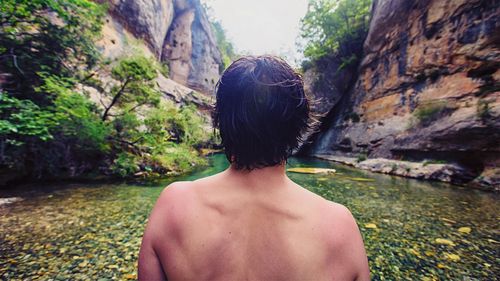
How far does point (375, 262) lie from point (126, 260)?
289 centimetres

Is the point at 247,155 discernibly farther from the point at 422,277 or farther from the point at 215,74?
the point at 215,74

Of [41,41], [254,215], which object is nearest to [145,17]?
[41,41]

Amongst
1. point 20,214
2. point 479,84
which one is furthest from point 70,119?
point 479,84

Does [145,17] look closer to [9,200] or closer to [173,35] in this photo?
[173,35]

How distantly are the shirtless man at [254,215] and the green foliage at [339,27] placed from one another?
1908 cm

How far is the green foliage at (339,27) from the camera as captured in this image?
16.9 meters

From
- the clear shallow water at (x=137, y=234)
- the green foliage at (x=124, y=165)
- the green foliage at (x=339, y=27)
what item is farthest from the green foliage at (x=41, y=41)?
the green foliage at (x=339, y=27)

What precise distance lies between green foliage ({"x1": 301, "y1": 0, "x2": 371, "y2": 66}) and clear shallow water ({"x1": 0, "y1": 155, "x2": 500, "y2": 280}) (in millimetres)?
15688

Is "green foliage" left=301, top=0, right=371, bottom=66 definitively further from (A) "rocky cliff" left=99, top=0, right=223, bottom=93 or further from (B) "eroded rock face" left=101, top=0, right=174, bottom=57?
(B) "eroded rock face" left=101, top=0, right=174, bottom=57

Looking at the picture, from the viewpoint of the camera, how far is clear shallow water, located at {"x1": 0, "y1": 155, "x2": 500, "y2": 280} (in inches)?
86.0

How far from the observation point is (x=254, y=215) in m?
0.91

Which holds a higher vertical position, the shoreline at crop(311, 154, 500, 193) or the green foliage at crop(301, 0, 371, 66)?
the green foliage at crop(301, 0, 371, 66)

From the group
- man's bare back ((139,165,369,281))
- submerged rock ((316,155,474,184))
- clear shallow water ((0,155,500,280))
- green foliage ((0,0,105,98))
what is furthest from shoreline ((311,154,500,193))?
green foliage ((0,0,105,98))

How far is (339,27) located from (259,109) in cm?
2105
